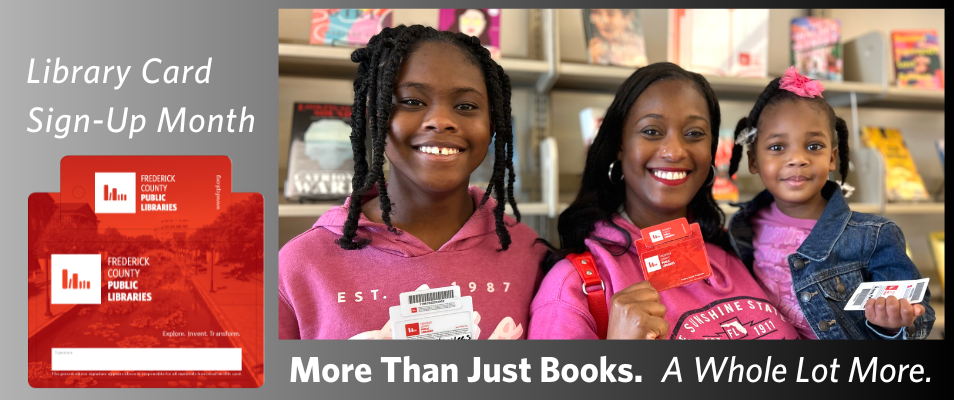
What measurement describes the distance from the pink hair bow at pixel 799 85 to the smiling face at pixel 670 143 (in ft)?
0.56

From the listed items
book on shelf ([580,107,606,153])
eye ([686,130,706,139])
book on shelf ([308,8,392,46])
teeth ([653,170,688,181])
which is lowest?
teeth ([653,170,688,181])

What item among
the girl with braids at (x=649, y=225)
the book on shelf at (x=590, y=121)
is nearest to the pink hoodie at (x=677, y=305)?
the girl with braids at (x=649, y=225)

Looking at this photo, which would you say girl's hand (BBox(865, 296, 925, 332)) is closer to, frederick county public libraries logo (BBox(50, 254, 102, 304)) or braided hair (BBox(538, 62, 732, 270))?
braided hair (BBox(538, 62, 732, 270))

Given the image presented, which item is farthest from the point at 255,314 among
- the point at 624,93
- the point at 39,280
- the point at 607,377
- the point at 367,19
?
the point at 367,19

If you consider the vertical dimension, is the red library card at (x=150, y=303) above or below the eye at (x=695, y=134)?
below

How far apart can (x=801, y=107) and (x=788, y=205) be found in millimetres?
191

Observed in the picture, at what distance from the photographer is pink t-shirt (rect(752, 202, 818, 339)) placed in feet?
3.26

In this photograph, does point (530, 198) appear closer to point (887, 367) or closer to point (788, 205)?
point (788, 205)

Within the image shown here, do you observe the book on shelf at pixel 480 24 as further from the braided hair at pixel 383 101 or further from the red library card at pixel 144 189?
the red library card at pixel 144 189

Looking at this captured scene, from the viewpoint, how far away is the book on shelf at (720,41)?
172 cm

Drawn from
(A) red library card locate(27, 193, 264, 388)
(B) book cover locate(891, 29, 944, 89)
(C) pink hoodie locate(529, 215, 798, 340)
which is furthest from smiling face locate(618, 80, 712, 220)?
(B) book cover locate(891, 29, 944, 89)

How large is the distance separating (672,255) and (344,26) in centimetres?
118

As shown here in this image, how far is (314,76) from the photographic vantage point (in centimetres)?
171

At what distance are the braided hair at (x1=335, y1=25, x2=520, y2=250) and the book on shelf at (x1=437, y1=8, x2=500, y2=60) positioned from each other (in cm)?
74
